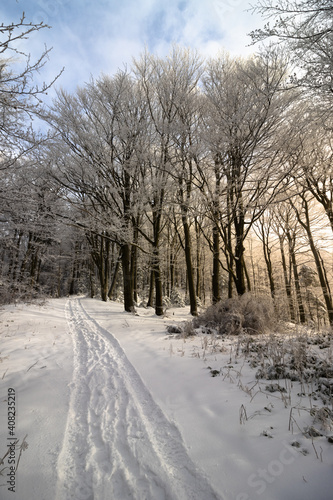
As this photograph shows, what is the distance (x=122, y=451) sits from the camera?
2094 mm

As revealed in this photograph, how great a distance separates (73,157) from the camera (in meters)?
10.6

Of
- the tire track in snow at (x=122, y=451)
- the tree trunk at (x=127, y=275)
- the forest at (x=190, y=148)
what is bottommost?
the tire track in snow at (x=122, y=451)

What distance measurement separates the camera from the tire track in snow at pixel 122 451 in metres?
1.70

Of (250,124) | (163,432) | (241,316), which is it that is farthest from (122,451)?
(250,124)

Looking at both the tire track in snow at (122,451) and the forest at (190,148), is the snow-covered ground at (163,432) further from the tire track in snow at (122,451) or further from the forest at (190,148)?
the forest at (190,148)

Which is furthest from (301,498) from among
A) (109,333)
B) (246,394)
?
(109,333)

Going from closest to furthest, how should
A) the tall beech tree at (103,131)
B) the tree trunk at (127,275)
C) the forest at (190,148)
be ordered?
the forest at (190,148)
the tall beech tree at (103,131)
the tree trunk at (127,275)

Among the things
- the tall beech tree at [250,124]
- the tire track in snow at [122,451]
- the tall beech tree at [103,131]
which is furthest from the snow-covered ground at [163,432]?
the tall beech tree at [103,131]

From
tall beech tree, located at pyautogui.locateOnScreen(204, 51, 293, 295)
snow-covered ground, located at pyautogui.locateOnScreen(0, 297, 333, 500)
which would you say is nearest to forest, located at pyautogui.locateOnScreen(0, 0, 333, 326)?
tall beech tree, located at pyautogui.locateOnScreen(204, 51, 293, 295)

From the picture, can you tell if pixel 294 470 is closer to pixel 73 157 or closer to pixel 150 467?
pixel 150 467

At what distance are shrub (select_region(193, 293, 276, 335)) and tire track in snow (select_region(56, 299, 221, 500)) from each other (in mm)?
3698

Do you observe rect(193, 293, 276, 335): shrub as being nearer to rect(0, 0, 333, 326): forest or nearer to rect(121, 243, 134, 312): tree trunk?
rect(0, 0, 333, 326): forest

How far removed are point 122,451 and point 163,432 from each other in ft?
1.44

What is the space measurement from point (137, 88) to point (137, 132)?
2218 millimetres
